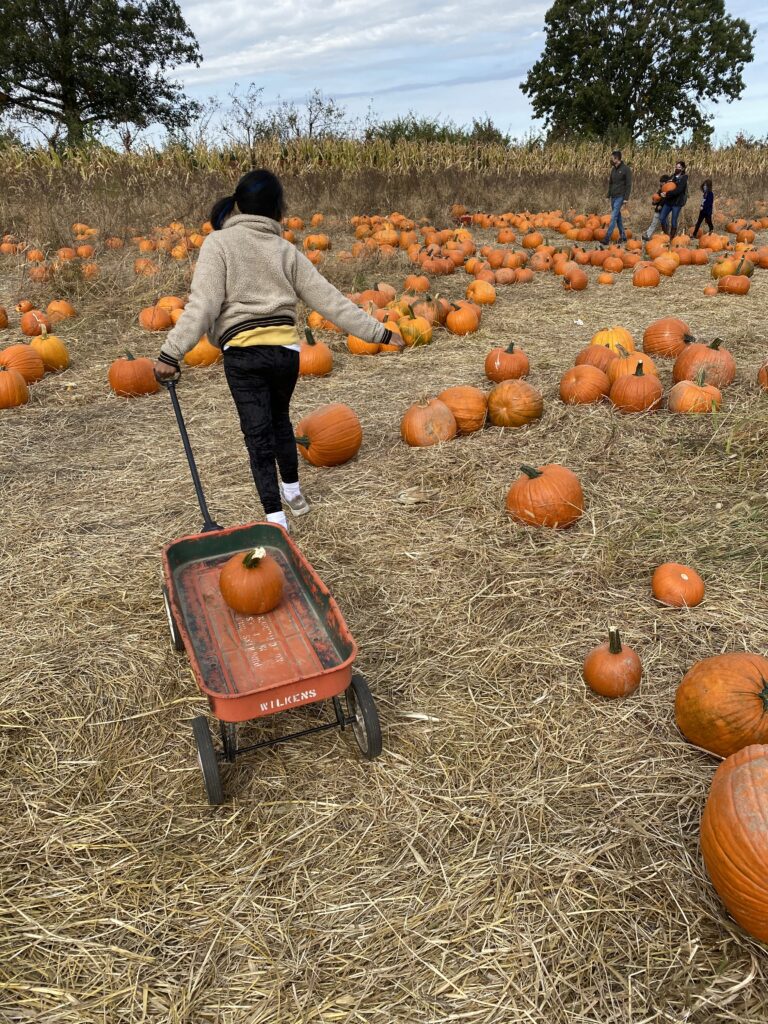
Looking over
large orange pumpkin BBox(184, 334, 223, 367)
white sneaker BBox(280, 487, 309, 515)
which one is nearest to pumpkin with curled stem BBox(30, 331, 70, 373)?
large orange pumpkin BBox(184, 334, 223, 367)

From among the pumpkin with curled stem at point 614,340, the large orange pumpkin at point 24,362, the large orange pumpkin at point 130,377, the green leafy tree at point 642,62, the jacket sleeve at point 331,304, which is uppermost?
the green leafy tree at point 642,62

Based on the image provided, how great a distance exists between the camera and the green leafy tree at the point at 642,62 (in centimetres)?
4084

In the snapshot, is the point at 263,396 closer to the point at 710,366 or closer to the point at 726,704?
the point at 726,704

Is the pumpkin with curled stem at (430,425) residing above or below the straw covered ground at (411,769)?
above

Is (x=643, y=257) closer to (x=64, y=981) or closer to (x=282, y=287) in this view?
(x=282, y=287)

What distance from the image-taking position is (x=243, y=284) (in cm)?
375

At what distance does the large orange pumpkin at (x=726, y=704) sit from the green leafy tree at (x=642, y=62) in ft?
145

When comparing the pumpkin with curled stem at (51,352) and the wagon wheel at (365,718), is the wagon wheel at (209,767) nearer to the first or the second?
the wagon wheel at (365,718)

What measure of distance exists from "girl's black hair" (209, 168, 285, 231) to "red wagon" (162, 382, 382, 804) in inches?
64.5

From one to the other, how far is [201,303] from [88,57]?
36.4 m

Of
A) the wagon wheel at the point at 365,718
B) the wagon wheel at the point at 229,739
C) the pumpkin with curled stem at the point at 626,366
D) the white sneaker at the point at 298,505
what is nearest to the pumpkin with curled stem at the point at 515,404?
the pumpkin with curled stem at the point at 626,366

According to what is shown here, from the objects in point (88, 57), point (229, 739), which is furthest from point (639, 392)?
point (88, 57)

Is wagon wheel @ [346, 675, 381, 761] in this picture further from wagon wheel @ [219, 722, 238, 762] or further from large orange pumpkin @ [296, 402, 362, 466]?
large orange pumpkin @ [296, 402, 362, 466]

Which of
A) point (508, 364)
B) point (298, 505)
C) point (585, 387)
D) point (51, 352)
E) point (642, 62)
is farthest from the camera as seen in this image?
point (642, 62)
